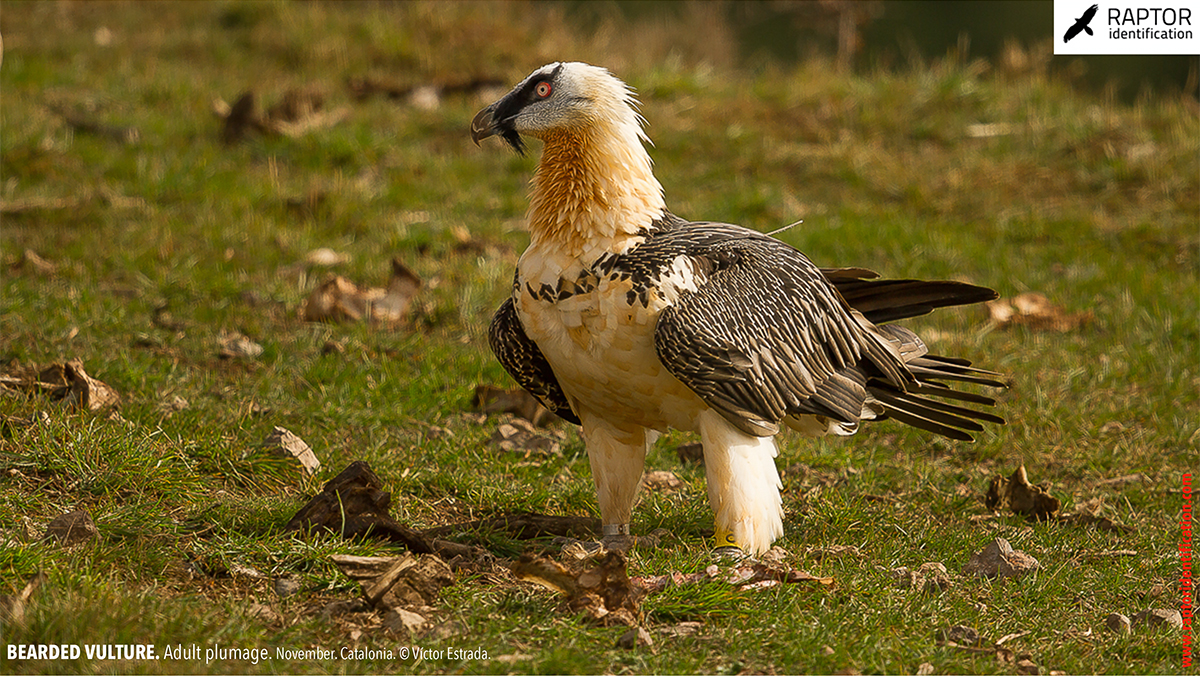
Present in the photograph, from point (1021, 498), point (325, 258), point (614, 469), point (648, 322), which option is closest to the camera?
point (648, 322)

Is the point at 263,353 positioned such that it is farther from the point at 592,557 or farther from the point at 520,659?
the point at 520,659

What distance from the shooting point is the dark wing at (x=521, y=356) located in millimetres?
4875

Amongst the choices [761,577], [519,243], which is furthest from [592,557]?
[519,243]

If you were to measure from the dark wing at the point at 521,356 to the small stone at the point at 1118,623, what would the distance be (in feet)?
7.58

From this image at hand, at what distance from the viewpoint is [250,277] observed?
7.96m

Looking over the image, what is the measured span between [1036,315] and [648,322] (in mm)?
4787

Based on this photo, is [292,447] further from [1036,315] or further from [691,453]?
[1036,315]

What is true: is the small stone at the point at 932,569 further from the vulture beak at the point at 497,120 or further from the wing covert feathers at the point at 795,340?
the vulture beak at the point at 497,120

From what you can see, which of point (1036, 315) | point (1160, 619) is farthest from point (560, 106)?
point (1036, 315)

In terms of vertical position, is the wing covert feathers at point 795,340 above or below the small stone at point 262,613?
above

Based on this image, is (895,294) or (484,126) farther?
(895,294)

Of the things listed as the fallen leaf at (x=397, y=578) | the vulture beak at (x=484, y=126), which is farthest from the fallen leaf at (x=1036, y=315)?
the fallen leaf at (x=397, y=578)

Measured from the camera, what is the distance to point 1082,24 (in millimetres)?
10133

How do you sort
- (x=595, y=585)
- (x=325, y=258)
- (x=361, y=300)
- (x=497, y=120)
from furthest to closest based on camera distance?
(x=325, y=258)
(x=361, y=300)
(x=497, y=120)
(x=595, y=585)
